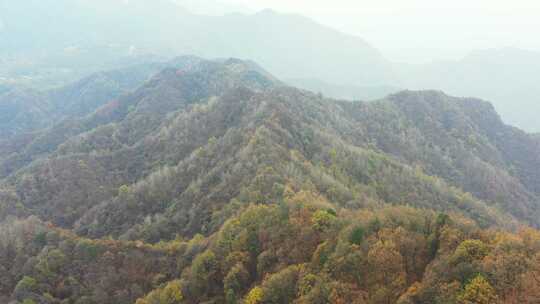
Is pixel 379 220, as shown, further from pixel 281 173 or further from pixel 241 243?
pixel 281 173

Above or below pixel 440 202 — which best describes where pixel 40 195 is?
below

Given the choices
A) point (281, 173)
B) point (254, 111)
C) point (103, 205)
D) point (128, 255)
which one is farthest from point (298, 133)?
point (128, 255)

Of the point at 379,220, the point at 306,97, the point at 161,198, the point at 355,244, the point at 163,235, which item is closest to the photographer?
the point at 355,244

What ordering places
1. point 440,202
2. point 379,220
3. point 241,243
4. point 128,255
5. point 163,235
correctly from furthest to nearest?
1. point 440,202
2. point 163,235
3. point 128,255
4. point 241,243
5. point 379,220

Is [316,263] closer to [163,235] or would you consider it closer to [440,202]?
[163,235]

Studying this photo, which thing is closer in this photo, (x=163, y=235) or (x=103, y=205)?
(x=163, y=235)

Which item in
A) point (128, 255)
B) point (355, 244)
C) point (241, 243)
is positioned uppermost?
point (355, 244)

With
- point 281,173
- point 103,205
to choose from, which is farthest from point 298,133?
point 103,205
